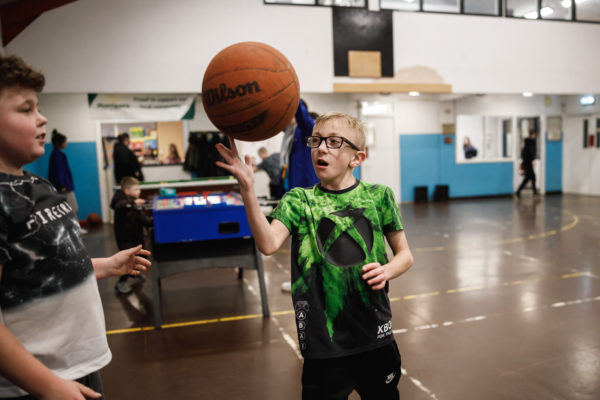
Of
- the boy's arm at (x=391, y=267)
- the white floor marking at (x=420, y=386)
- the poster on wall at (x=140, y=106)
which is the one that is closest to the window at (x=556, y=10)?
the poster on wall at (x=140, y=106)

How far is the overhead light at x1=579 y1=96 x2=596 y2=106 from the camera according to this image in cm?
1115

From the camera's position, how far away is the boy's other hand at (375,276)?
1.32m

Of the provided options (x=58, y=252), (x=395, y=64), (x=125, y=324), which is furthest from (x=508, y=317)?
(x=395, y=64)

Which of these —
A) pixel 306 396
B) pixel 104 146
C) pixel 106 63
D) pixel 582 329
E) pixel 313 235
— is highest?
pixel 106 63

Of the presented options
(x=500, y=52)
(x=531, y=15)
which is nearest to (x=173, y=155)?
(x=500, y=52)

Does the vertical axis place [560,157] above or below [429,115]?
below

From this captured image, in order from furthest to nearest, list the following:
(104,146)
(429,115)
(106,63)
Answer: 1. (429,115)
2. (104,146)
3. (106,63)

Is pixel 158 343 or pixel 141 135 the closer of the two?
pixel 158 343

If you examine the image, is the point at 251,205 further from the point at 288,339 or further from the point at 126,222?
the point at 126,222

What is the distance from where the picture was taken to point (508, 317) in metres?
3.35

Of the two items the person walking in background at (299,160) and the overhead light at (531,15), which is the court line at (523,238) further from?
the overhead light at (531,15)

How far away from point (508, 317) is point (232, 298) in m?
2.35

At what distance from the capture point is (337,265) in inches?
56.2

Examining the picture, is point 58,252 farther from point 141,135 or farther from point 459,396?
point 141,135
